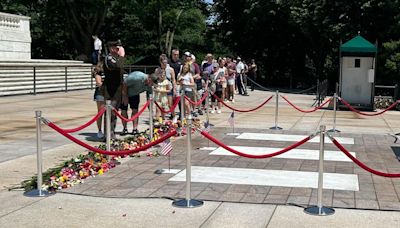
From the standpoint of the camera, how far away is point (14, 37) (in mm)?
26125

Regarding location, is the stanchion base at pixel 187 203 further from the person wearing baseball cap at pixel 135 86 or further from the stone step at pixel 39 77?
the stone step at pixel 39 77

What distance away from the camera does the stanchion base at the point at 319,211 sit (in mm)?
5973

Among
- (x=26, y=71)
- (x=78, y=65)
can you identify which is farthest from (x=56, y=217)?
(x=78, y=65)

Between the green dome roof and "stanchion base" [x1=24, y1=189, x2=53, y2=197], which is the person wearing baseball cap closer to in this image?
"stanchion base" [x1=24, y1=189, x2=53, y2=197]

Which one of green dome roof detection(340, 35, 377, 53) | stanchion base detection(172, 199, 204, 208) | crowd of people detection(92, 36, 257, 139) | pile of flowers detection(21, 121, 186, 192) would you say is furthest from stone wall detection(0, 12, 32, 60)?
stanchion base detection(172, 199, 204, 208)

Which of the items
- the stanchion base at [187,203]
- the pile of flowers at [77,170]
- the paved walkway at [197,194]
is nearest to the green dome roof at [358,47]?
the paved walkway at [197,194]

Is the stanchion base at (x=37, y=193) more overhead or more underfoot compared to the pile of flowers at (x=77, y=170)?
more underfoot

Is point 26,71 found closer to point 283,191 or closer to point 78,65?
point 78,65

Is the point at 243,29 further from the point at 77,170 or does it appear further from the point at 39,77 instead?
the point at 77,170

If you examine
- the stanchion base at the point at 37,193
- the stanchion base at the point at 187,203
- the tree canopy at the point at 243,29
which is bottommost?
the stanchion base at the point at 37,193

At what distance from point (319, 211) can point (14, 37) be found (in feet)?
76.1

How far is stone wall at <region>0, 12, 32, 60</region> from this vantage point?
25.3 metres

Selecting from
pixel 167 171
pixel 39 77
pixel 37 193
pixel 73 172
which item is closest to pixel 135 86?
pixel 167 171

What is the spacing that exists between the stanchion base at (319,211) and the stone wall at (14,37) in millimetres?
21649
